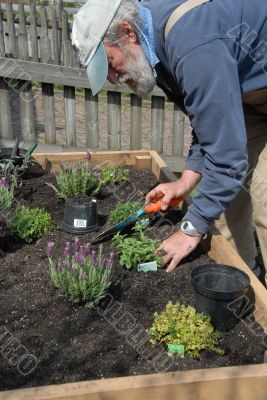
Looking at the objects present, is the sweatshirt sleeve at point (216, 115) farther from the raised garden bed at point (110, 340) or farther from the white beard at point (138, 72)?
the raised garden bed at point (110, 340)

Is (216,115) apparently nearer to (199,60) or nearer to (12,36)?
(199,60)

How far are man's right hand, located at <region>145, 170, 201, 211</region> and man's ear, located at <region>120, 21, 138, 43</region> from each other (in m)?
0.97

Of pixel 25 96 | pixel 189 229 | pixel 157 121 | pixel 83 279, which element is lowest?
pixel 157 121

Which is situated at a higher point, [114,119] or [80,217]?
[80,217]

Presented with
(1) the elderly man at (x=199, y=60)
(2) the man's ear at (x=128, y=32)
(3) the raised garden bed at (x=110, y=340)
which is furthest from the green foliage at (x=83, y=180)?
(2) the man's ear at (x=128, y=32)

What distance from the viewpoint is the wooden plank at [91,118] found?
18.5 feet

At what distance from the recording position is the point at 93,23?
7.09ft

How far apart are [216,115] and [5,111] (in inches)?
169

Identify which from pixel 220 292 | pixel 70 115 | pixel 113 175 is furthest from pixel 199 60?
pixel 70 115

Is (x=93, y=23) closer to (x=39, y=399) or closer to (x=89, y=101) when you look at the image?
(x=39, y=399)

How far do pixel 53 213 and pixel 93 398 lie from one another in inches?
77.7

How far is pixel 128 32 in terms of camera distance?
220cm

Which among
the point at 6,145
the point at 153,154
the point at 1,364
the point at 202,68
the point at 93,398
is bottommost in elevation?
the point at 6,145

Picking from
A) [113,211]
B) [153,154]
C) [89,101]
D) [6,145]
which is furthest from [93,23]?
[6,145]
